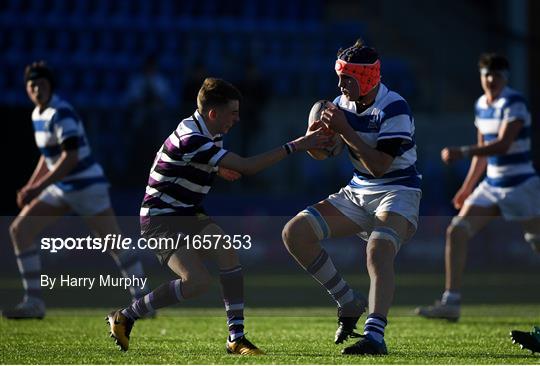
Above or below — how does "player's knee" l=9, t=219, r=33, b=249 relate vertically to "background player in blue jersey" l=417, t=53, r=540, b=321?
below

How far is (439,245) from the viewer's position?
1900cm

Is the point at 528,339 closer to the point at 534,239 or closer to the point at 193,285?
the point at 193,285

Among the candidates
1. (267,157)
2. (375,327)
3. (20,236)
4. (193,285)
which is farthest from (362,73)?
(20,236)

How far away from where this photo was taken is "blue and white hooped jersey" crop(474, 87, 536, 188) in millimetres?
11609

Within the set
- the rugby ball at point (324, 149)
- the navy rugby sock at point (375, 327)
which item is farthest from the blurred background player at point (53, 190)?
the navy rugby sock at point (375, 327)

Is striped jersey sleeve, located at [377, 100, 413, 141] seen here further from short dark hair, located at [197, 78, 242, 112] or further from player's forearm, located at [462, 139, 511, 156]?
player's forearm, located at [462, 139, 511, 156]

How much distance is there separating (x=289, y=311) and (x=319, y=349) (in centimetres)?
361

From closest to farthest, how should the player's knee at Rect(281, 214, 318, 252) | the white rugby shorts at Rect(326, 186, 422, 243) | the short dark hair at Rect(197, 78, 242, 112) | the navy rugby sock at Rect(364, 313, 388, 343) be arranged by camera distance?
the navy rugby sock at Rect(364, 313, 388, 343)
the short dark hair at Rect(197, 78, 242, 112)
the white rugby shorts at Rect(326, 186, 422, 243)
the player's knee at Rect(281, 214, 318, 252)

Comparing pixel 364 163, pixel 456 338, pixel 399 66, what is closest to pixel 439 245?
pixel 399 66

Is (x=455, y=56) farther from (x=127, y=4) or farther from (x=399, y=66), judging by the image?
(x=127, y=4)

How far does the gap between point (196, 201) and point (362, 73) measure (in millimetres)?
1380

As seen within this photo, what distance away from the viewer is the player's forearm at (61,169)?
11625 millimetres

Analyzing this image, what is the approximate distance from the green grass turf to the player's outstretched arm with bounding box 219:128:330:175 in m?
1.20

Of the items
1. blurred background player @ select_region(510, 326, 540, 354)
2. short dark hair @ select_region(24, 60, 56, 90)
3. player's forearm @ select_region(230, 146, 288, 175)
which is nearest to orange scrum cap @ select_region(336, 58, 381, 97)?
player's forearm @ select_region(230, 146, 288, 175)
